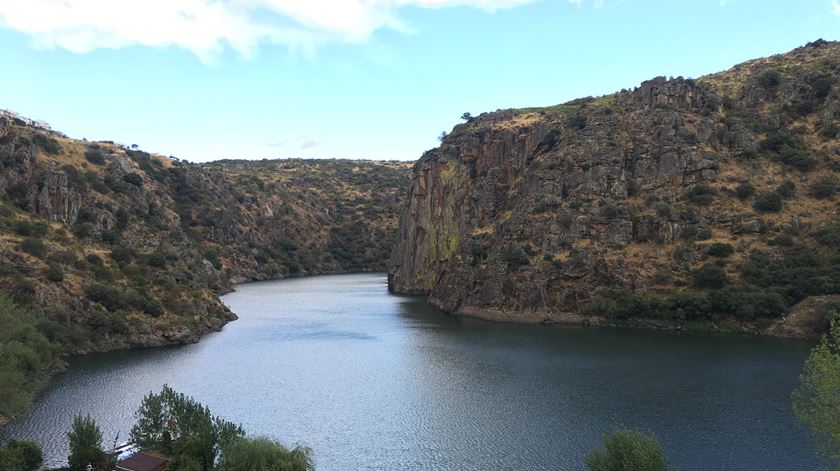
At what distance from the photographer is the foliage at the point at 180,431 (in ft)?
129

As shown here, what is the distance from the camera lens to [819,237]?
95000mm

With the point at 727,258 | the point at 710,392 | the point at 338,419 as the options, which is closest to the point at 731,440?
the point at 710,392

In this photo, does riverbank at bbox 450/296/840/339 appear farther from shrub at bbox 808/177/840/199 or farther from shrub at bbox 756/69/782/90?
shrub at bbox 756/69/782/90

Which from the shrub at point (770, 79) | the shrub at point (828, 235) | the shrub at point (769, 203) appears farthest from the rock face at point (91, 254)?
the shrub at point (770, 79)

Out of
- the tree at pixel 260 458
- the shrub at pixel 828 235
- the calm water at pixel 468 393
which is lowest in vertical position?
the calm water at pixel 468 393

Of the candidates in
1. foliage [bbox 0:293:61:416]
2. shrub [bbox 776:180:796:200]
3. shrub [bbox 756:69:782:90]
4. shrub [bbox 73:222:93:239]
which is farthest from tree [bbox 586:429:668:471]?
shrub [bbox 756:69:782:90]

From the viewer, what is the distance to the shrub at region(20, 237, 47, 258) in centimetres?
8338

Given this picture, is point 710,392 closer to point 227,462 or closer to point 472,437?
point 472,437

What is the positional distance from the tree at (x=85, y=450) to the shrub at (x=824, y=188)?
110948 mm

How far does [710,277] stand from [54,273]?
95827 mm

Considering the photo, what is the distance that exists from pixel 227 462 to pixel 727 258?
8885cm

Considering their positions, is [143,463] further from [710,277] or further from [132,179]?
[132,179]

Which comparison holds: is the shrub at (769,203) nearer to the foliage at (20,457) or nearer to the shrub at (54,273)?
the foliage at (20,457)

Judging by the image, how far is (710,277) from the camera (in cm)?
9550
